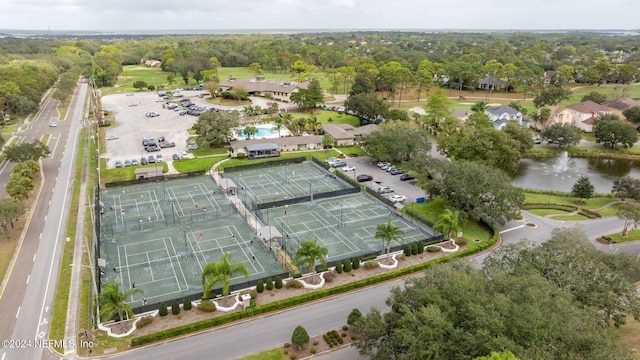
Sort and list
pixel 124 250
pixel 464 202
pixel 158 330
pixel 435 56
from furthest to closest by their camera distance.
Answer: pixel 435 56 < pixel 464 202 < pixel 124 250 < pixel 158 330

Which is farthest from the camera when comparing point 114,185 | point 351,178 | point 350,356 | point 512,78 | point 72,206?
point 512,78

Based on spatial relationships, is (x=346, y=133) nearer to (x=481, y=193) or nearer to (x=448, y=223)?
(x=481, y=193)

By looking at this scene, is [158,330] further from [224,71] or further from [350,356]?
[224,71]

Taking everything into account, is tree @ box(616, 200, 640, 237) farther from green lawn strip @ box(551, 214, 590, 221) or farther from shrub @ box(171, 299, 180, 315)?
shrub @ box(171, 299, 180, 315)

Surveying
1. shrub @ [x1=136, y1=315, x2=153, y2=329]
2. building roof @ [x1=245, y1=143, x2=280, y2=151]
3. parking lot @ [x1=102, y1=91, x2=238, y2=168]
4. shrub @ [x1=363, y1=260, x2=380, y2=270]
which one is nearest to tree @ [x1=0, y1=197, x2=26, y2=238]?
shrub @ [x1=136, y1=315, x2=153, y2=329]

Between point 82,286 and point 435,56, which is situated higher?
point 435,56

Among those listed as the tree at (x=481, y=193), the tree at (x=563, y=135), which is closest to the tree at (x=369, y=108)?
the tree at (x=563, y=135)

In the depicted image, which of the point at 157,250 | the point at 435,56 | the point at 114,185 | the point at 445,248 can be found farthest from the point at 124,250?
the point at 435,56
